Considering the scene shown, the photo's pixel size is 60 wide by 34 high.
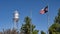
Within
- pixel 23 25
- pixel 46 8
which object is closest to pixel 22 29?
pixel 23 25

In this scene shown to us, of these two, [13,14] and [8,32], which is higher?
[13,14]

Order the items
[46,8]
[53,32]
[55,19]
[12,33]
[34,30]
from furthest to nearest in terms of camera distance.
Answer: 1. [12,33]
2. [55,19]
3. [34,30]
4. [53,32]
5. [46,8]

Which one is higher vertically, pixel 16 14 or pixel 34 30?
pixel 16 14

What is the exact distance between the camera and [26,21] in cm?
5119

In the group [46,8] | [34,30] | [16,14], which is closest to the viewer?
[46,8]

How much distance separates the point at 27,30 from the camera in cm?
5119

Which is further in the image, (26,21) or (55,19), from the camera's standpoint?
(55,19)

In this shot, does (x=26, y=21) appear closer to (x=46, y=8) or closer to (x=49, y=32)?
(x=49, y=32)

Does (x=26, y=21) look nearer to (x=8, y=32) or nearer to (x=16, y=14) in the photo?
(x=16, y=14)

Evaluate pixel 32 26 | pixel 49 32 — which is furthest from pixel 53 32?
pixel 32 26

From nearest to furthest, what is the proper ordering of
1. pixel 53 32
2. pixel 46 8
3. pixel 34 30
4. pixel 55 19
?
pixel 46 8
pixel 53 32
pixel 34 30
pixel 55 19

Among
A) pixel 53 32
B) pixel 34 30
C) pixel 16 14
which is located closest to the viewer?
pixel 53 32

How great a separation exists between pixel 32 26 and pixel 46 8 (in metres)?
15.8

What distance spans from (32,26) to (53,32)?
10227mm
